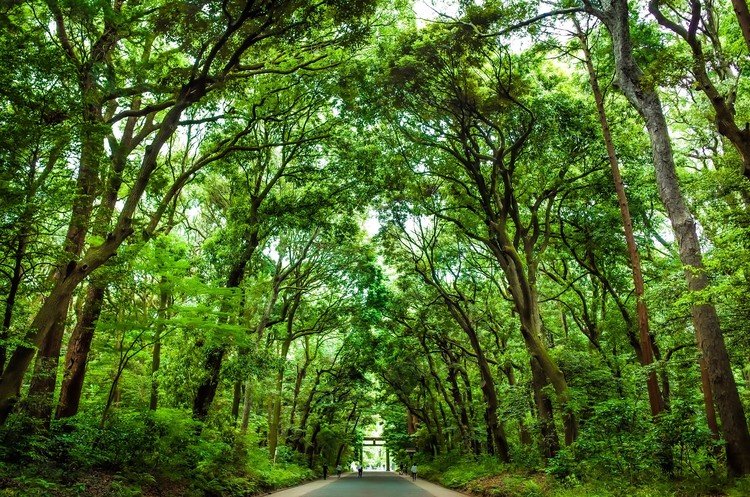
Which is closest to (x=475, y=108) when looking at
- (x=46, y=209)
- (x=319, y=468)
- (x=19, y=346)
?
(x=46, y=209)

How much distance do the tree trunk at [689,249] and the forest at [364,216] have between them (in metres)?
0.04

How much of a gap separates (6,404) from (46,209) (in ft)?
9.81

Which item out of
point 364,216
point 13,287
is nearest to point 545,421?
point 364,216

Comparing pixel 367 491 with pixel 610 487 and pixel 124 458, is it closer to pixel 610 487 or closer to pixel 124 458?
pixel 124 458

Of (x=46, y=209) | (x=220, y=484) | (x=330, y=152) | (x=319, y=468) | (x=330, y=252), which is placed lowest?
(x=319, y=468)

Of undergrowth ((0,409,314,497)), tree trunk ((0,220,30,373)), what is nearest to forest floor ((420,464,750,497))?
undergrowth ((0,409,314,497))

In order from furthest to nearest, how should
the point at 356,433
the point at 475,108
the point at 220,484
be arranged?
1. the point at 356,433
2. the point at 475,108
3. the point at 220,484

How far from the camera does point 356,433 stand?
45.5m

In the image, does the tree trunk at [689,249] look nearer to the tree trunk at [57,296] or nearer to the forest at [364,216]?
the forest at [364,216]

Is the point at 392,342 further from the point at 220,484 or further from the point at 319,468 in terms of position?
the point at 319,468

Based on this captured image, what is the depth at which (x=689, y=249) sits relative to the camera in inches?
302

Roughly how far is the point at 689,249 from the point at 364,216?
37.1ft

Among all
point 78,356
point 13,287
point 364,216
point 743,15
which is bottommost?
point 78,356

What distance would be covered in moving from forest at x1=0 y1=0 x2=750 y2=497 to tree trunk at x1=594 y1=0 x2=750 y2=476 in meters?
0.04
